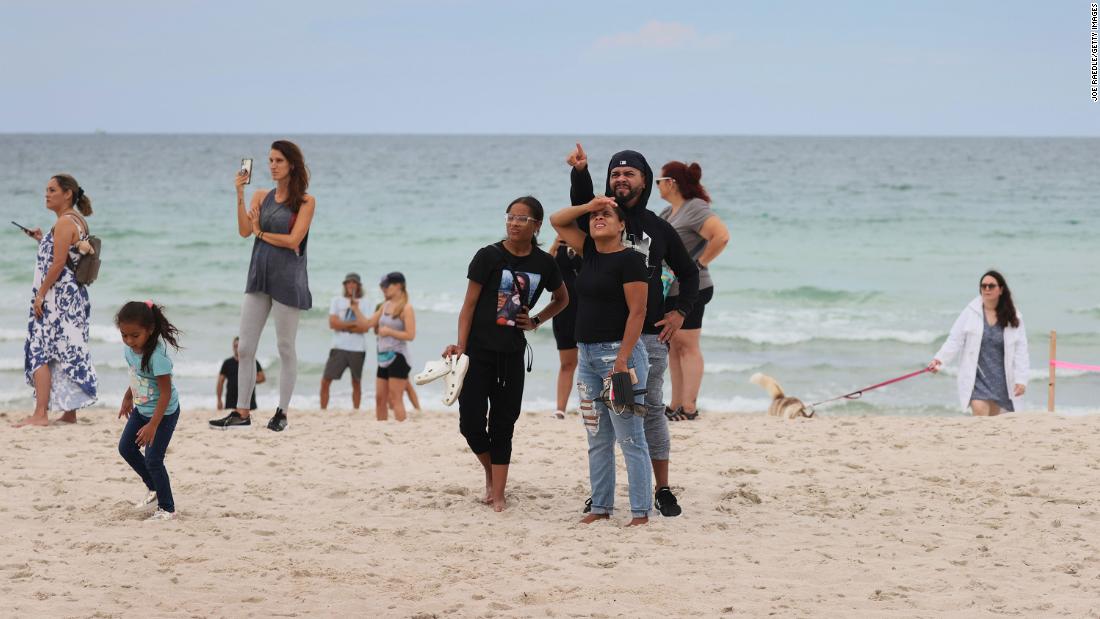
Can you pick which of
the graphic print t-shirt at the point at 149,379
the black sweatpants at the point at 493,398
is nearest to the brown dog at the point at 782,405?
the black sweatpants at the point at 493,398

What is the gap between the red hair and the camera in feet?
24.7

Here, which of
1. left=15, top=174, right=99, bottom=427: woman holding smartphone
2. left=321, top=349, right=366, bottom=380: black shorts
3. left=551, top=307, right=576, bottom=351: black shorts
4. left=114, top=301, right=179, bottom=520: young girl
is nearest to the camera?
left=114, top=301, right=179, bottom=520: young girl

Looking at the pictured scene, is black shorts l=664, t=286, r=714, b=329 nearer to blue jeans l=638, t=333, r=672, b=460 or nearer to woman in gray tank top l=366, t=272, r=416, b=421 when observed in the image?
blue jeans l=638, t=333, r=672, b=460

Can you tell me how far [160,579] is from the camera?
4715 millimetres

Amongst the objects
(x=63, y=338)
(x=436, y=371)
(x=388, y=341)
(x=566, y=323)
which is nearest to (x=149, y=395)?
(x=436, y=371)

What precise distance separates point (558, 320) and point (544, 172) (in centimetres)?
4956

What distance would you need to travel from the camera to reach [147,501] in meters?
5.66

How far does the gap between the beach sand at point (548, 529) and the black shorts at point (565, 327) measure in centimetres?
68

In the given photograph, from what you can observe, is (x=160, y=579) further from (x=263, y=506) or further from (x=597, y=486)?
(x=597, y=486)

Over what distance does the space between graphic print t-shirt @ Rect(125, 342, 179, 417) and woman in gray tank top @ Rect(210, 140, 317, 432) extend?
1.96m

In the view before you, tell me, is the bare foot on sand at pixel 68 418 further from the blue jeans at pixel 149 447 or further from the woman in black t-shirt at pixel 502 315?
the woman in black t-shirt at pixel 502 315

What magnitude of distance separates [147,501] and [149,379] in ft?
2.53

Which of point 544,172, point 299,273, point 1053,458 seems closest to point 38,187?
point 544,172

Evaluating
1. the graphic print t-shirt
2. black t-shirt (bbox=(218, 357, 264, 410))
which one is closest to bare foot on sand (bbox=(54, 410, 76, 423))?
black t-shirt (bbox=(218, 357, 264, 410))
